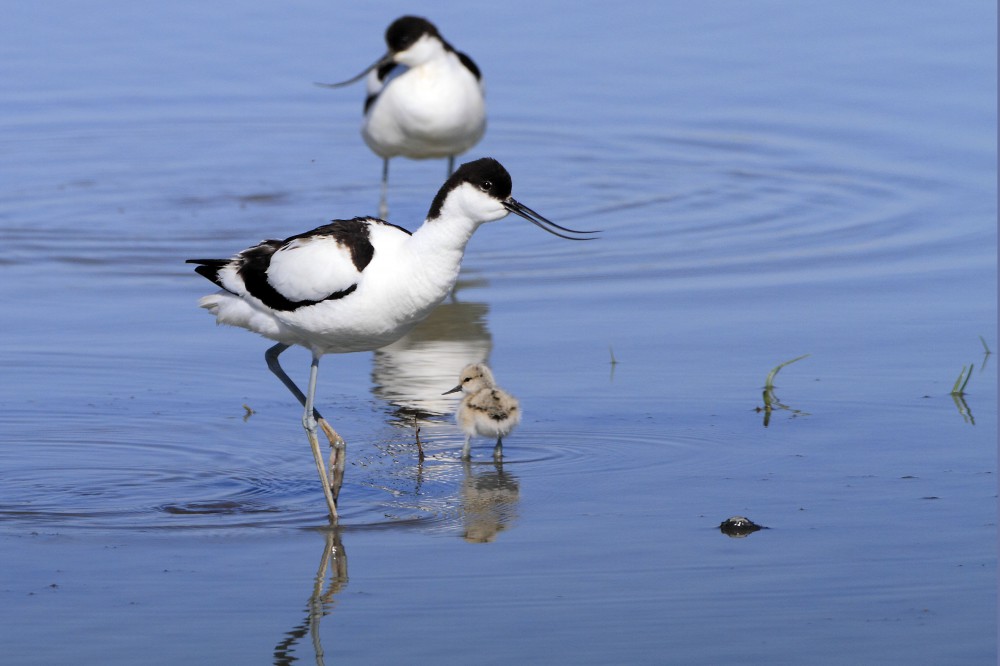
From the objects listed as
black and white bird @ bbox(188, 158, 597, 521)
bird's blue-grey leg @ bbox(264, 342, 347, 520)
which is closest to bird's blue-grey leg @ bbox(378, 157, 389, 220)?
bird's blue-grey leg @ bbox(264, 342, 347, 520)

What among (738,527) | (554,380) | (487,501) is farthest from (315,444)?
(554,380)

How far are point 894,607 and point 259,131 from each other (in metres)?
10.5

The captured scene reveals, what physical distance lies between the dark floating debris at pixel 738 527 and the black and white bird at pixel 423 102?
22.4 ft

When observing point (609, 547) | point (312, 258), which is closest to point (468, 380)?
point (312, 258)

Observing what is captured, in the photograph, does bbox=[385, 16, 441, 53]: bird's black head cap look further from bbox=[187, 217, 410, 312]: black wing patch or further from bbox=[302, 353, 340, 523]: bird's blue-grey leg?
bbox=[302, 353, 340, 523]: bird's blue-grey leg

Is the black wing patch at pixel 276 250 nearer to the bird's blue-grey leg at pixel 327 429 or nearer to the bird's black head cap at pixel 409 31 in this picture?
the bird's blue-grey leg at pixel 327 429

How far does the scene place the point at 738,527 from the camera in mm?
5996

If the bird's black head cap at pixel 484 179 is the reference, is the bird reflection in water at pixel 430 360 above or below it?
below

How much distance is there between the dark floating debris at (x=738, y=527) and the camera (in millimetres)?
5972

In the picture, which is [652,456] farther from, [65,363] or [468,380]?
[65,363]

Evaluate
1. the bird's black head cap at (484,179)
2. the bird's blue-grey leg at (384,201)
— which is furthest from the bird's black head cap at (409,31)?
the bird's black head cap at (484,179)

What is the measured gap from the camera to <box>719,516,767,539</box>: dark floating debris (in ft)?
19.6

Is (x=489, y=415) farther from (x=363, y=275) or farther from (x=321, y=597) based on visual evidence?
(x=321, y=597)

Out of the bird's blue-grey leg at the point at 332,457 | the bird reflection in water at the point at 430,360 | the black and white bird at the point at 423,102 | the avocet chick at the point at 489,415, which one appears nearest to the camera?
the bird's blue-grey leg at the point at 332,457
